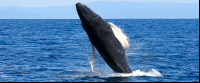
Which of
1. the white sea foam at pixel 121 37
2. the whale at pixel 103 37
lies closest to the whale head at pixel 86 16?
the whale at pixel 103 37

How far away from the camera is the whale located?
13703 mm

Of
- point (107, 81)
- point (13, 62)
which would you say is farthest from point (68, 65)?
point (107, 81)

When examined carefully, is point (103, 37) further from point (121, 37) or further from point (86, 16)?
point (86, 16)

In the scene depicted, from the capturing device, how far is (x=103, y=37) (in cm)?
1401

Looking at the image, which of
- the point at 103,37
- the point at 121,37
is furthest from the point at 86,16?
the point at 121,37

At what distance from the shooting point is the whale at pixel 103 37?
13.7m

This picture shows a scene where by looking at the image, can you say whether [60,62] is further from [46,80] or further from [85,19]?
[85,19]

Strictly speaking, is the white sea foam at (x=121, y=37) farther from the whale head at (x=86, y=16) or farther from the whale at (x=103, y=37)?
the whale head at (x=86, y=16)

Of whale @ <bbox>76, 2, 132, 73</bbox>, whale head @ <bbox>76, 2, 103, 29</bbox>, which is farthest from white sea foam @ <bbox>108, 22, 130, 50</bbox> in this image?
whale head @ <bbox>76, 2, 103, 29</bbox>

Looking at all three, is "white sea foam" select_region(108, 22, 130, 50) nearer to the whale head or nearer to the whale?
the whale

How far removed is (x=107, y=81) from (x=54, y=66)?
20.9ft

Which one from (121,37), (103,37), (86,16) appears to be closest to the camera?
(86,16)

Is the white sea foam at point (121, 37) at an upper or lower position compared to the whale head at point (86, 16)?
lower

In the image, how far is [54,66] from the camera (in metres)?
19.5
